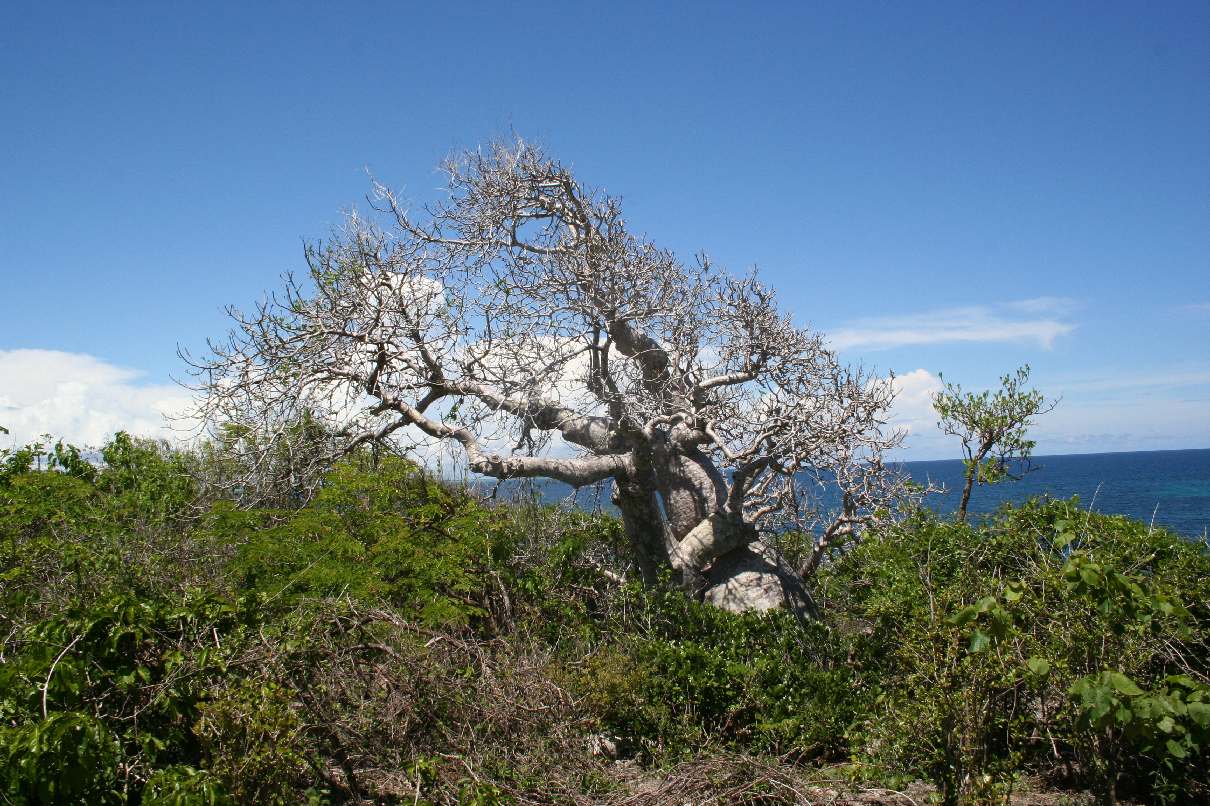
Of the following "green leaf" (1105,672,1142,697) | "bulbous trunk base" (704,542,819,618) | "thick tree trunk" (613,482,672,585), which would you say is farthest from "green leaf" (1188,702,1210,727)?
"thick tree trunk" (613,482,672,585)

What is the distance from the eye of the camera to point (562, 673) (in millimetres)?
6738

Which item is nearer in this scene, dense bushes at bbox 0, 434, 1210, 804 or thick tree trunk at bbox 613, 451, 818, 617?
dense bushes at bbox 0, 434, 1210, 804

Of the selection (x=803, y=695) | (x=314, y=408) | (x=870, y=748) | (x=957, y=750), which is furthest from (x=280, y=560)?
(x=957, y=750)

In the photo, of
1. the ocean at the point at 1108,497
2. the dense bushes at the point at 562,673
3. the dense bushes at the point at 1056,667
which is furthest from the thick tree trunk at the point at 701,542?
the dense bushes at the point at 1056,667

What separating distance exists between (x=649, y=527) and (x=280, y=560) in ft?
14.0

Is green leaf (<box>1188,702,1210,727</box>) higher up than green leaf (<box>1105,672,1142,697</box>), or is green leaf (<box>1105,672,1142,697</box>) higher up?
green leaf (<box>1105,672,1142,697</box>)

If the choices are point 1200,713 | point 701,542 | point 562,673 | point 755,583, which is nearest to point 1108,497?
point 755,583

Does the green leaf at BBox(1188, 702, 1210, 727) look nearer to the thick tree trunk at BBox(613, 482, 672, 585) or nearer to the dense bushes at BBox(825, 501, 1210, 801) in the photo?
the dense bushes at BBox(825, 501, 1210, 801)

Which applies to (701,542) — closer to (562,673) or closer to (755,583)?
(755,583)

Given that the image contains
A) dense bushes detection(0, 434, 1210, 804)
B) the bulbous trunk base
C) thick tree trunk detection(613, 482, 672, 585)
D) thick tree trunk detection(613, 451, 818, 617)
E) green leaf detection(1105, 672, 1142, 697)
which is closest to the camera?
green leaf detection(1105, 672, 1142, 697)

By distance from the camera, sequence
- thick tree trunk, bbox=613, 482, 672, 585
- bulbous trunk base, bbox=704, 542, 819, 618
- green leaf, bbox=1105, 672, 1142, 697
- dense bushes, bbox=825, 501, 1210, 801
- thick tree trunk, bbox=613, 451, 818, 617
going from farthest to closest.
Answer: thick tree trunk, bbox=613, 482, 672, 585, thick tree trunk, bbox=613, 451, 818, 617, bulbous trunk base, bbox=704, 542, 819, 618, dense bushes, bbox=825, 501, 1210, 801, green leaf, bbox=1105, 672, 1142, 697

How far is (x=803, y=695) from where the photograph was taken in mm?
6945

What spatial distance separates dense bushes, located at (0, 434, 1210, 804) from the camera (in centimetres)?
A: 413

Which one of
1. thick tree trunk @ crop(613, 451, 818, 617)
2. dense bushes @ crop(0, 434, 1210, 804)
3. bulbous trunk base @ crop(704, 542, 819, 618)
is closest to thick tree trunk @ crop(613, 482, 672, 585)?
thick tree trunk @ crop(613, 451, 818, 617)
